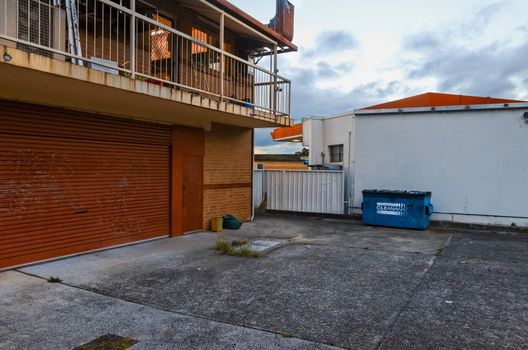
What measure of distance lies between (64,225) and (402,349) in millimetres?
6071

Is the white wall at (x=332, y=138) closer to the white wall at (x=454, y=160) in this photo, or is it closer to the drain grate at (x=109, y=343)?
the white wall at (x=454, y=160)

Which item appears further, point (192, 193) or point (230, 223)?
point (230, 223)

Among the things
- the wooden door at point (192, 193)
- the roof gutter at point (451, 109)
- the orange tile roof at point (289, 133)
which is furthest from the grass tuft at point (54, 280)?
the orange tile roof at point (289, 133)

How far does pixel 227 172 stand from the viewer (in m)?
11.3

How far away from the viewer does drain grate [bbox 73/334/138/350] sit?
144 inches

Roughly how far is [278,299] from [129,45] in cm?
621

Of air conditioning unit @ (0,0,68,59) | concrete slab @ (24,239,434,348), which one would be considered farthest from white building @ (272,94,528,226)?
air conditioning unit @ (0,0,68,59)

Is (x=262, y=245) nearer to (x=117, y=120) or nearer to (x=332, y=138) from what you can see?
(x=117, y=120)

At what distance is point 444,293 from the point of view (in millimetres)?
5324

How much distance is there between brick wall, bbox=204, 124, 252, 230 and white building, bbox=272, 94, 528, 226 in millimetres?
3710

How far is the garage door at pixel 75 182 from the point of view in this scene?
20.7 ft

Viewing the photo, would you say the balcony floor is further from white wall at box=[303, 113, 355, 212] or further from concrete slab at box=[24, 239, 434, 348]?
white wall at box=[303, 113, 355, 212]

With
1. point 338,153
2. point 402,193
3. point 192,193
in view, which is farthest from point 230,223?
point 338,153

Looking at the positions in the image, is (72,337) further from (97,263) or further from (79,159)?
(79,159)
